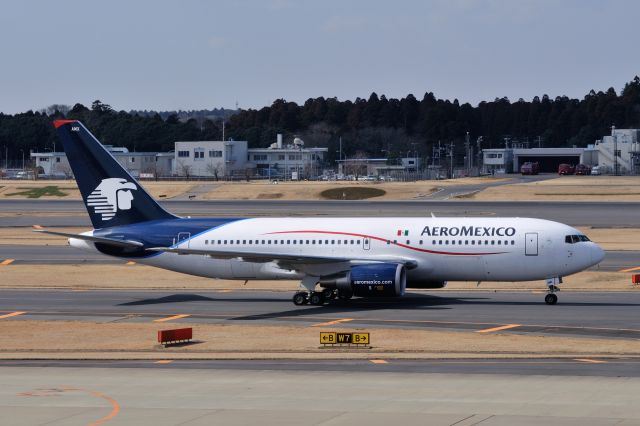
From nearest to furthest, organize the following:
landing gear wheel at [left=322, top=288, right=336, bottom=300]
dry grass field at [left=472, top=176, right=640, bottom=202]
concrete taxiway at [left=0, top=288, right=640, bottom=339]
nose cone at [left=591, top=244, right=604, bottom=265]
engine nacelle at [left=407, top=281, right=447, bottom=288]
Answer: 1. concrete taxiway at [left=0, top=288, right=640, bottom=339]
2. nose cone at [left=591, top=244, right=604, bottom=265]
3. landing gear wheel at [left=322, top=288, right=336, bottom=300]
4. engine nacelle at [left=407, top=281, right=447, bottom=288]
5. dry grass field at [left=472, top=176, right=640, bottom=202]

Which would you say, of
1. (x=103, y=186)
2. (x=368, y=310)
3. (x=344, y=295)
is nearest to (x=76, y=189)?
(x=103, y=186)

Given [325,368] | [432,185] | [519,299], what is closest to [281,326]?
[325,368]

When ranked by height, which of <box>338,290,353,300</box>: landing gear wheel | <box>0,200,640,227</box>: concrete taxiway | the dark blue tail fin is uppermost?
the dark blue tail fin

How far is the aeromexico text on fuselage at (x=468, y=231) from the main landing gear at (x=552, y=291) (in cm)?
301

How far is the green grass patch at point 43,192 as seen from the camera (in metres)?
166

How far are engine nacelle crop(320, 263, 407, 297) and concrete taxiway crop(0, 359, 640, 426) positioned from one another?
15493 mm

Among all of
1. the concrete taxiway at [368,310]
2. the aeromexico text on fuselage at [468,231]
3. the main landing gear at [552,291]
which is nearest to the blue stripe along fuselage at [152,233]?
the concrete taxiway at [368,310]

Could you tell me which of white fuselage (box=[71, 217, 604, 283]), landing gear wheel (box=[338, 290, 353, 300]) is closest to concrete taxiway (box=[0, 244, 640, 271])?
white fuselage (box=[71, 217, 604, 283])

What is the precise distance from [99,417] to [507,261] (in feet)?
99.0

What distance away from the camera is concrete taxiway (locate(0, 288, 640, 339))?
4797 cm

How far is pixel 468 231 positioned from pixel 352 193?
9964cm

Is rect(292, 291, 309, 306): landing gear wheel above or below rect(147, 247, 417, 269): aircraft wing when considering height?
below

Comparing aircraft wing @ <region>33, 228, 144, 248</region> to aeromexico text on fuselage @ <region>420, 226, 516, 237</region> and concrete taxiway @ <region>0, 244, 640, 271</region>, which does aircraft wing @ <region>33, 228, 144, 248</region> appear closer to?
aeromexico text on fuselage @ <region>420, 226, 516, 237</region>

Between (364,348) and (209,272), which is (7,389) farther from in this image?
(209,272)
